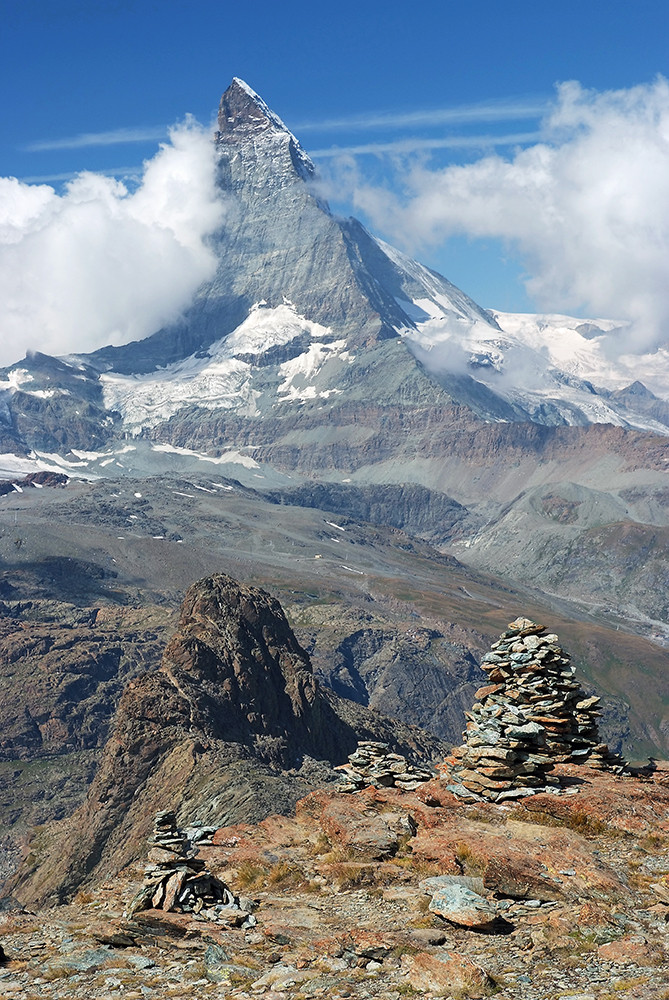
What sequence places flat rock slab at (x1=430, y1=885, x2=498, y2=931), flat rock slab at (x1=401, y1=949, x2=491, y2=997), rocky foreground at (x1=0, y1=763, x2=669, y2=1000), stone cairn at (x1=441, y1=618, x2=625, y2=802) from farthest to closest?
stone cairn at (x1=441, y1=618, x2=625, y2=802) < flat rock slab at (x1=430, y1=885, x2=498, y2=931) < rocky foreground at (x1=0, y1=763, x2=669, y2=1000) < flat rock slab at (x1=401, y1=949, x2=491, y2=997)

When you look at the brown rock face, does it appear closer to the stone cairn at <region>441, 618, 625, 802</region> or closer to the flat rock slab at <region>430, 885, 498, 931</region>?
the stone cairn at <region>441, 618, 625, 802</region>

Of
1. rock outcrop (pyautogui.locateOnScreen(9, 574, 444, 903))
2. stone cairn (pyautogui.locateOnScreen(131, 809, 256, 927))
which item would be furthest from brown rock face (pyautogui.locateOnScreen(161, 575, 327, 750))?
stone cairn (pyautogui.locateOnScreen(131, 809, 256, 927))

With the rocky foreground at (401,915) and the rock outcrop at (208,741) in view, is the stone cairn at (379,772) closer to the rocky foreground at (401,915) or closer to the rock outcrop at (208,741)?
the rocky foreground at (401,915)

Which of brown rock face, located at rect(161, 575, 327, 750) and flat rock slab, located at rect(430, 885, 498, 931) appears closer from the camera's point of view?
flat rock slab, located at rect(430, 885, 498, 931)

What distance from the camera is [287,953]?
21078mm

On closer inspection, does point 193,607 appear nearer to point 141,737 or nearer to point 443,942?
point 141,737

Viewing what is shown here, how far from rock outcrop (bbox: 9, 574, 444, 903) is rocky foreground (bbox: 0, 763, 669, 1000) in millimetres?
21270

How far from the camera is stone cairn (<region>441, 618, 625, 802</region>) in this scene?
31.9 metres

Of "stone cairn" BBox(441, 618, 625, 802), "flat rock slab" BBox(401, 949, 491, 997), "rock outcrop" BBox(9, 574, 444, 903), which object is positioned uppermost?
"stone cairn" BBox(441, 618, 625, 802)

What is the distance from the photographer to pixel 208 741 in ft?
211

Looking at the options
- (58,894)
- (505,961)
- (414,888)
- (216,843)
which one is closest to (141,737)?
(58,894)

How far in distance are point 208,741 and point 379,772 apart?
29.9m

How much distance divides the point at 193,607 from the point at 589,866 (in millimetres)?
101226

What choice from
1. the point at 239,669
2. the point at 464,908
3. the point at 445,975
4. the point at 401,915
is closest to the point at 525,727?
the point at 464,908
